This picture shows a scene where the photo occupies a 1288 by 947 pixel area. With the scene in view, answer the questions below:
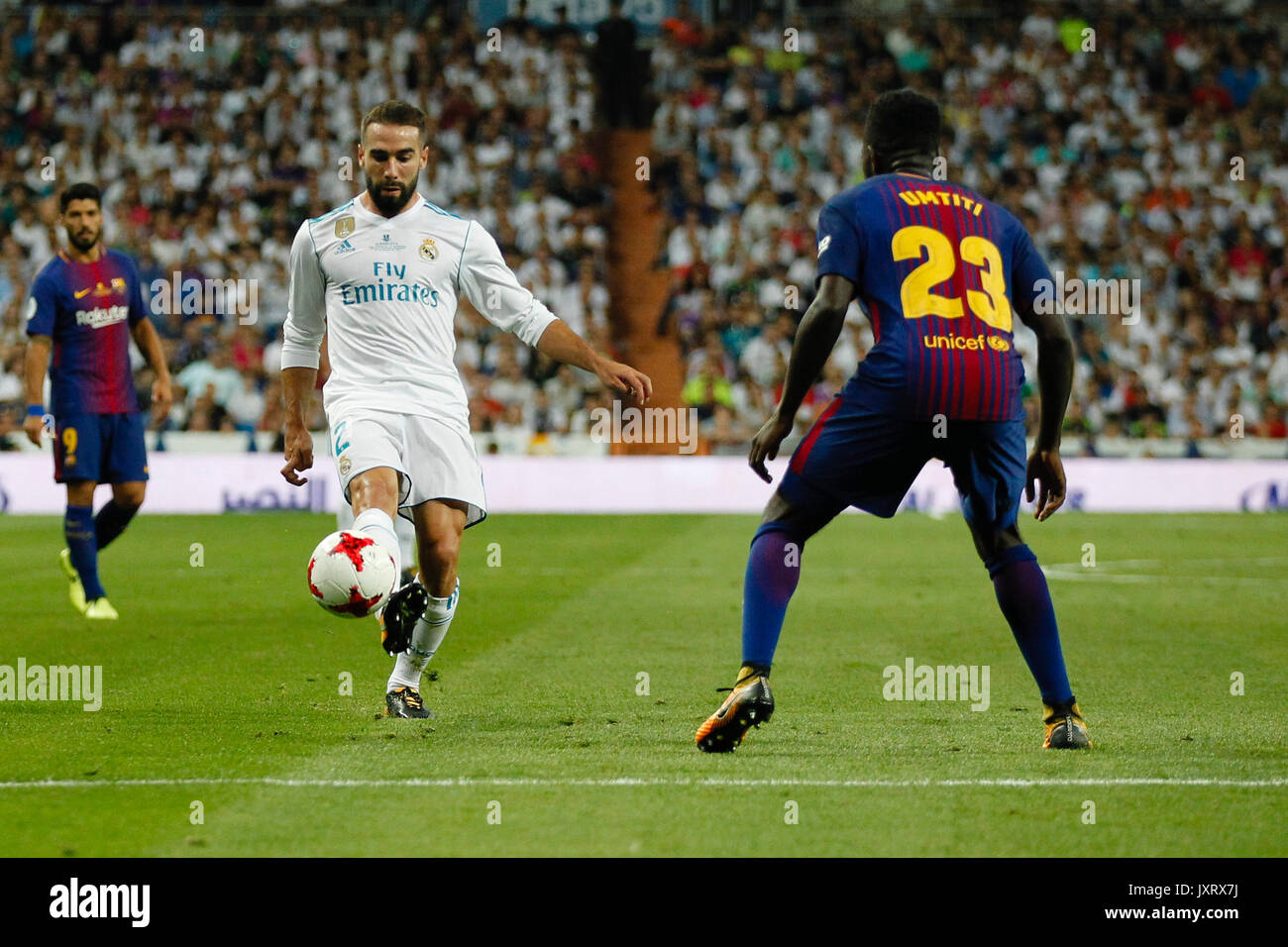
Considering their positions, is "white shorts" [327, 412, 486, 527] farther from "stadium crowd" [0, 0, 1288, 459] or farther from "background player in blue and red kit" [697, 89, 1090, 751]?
"stadium crowd" [0, 0, 1288, 459]

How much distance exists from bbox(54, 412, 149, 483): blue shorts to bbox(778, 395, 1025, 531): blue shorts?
5581mm

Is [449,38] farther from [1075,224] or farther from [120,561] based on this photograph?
[120,561]

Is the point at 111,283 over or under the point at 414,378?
over

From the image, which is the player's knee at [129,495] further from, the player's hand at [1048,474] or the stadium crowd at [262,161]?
the stadium crowd at [262,161]

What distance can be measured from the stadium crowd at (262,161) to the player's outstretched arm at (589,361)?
47.4 feet

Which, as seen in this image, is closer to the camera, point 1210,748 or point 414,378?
point 1210,748

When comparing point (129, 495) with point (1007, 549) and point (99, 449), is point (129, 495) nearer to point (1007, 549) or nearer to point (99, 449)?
point (99, 449)

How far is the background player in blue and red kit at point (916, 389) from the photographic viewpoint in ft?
18.2

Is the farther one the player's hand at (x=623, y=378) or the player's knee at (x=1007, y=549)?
the player's hand at (x=623, y=378)

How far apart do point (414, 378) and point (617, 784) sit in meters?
1.96

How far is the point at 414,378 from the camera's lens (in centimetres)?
639

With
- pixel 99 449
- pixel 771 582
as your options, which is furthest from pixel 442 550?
pixel 99 449

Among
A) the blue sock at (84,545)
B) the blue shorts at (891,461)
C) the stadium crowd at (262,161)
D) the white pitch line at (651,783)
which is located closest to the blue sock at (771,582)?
the blue shorts at (891,461)
